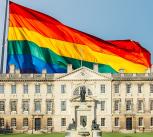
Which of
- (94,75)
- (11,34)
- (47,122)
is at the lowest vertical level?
(47,122)

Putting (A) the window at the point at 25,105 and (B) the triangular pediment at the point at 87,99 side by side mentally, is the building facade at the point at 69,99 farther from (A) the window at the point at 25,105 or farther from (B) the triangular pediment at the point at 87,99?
(B) the triangular pediment at the point at 87,99

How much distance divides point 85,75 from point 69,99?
4.59 m

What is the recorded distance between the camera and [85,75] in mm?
92312

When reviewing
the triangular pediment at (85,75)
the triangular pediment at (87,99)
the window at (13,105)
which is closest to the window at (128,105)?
the triangular pediment at (85,75)

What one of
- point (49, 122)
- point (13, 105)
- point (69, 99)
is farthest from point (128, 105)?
point (13, 105)

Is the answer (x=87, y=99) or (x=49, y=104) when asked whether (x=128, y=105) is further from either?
(x=49, y=104)

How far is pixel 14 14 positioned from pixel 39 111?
1666 cm

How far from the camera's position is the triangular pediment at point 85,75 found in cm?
9194

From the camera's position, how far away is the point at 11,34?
86.4m

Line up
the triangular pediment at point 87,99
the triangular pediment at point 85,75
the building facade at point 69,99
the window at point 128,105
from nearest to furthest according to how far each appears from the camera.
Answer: the triangular pediment at point 87,99 → the triangular pediment at point 85,75 → the building facade at point 69,99 → the window at point 128,105

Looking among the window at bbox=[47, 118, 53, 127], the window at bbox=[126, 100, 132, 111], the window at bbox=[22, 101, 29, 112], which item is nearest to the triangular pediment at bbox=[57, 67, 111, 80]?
the window at bbox=[126, 100, 132, 111]

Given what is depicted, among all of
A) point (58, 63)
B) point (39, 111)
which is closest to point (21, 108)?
point (39, 111)

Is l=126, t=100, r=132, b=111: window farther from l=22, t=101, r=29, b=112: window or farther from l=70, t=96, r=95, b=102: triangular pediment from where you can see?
l=22, t=101, r=29, b=112: window

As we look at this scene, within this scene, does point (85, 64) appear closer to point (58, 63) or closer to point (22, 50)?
point (58, 63)
